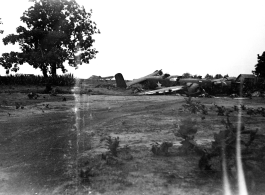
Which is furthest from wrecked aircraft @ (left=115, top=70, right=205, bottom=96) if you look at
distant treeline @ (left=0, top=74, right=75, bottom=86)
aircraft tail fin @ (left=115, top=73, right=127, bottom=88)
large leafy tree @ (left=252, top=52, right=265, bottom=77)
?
large leafy tree @ (left=252, top=52, right=265, bottom=77)

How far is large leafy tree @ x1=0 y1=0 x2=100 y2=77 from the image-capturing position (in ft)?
86.6

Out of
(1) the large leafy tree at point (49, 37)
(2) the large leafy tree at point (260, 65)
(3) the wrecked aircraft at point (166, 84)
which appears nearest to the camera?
(3) the wrecked aircraft at point (166, 84)

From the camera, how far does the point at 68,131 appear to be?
6.26 m

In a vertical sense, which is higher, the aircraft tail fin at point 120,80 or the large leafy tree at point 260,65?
the large leafy tree at point 260,65

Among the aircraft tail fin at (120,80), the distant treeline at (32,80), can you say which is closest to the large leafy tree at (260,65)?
the aircraft tail fin at (120,80)

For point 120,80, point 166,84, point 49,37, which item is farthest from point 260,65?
point 49,37

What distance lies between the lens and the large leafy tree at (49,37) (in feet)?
86.6

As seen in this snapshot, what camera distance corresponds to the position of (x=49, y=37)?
88.2 ft

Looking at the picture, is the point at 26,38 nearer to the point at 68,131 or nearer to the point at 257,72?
the point at 68,131

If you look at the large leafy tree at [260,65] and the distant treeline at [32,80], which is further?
the large leafy tree at [260,65]

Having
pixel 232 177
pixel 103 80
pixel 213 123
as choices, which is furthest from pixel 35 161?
pixel 103 80

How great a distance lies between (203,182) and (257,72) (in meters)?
46.1

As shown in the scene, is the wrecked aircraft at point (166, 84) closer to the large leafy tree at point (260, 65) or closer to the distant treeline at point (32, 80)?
the distant treeline at point (32, 80)

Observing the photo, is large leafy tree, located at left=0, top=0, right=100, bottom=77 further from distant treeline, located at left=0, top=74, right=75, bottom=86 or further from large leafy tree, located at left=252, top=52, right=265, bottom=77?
large leafy tree, located at left=252, top=52, right=265, bottom=77
